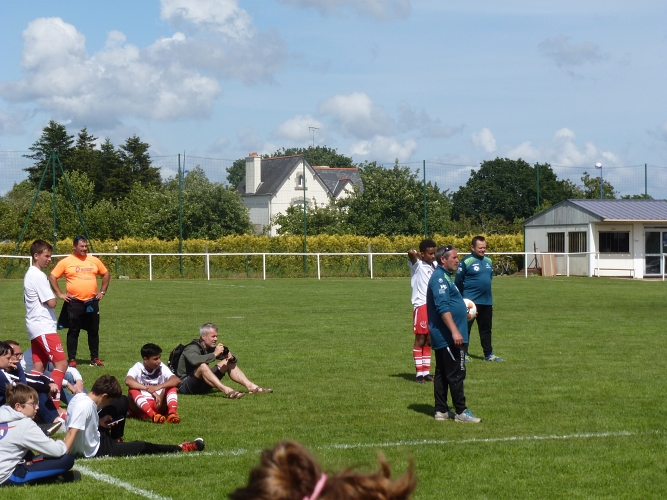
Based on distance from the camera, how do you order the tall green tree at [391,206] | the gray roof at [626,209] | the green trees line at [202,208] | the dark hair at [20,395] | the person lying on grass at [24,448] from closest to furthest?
the person lying on grass at [24,448] → the dark hair at [20,395] → the gray roof at [626,209] → the green trees line at [202,208] → the tall green tree at [391,206]

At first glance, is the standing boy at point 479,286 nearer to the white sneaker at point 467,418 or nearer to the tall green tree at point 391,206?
the white sneaker at point 467,418

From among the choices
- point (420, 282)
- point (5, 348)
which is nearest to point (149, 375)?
point (5, 348)

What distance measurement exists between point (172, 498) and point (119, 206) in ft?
196

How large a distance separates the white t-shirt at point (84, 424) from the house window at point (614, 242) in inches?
1489

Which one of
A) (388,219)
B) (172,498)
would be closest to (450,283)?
(172,498)

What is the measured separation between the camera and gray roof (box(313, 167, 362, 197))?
92250 millimetres

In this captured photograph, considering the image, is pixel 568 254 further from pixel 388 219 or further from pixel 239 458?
pixel 239 458

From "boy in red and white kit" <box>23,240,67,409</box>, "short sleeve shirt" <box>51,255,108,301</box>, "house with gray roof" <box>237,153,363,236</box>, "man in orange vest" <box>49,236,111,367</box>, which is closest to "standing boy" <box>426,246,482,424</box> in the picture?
"boy in red and white kit" <box>23,240,67,409</box>

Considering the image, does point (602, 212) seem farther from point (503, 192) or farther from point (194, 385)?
point (503, 192)

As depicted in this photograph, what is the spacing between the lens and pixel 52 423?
850 centimetres

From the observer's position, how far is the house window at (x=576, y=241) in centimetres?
4331

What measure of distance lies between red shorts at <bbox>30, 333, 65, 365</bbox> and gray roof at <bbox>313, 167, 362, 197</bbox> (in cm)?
8088

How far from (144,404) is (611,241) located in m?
36.4

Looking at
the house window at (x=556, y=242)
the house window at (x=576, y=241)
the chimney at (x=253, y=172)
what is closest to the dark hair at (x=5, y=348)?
the house window at (x=576, y=241)
